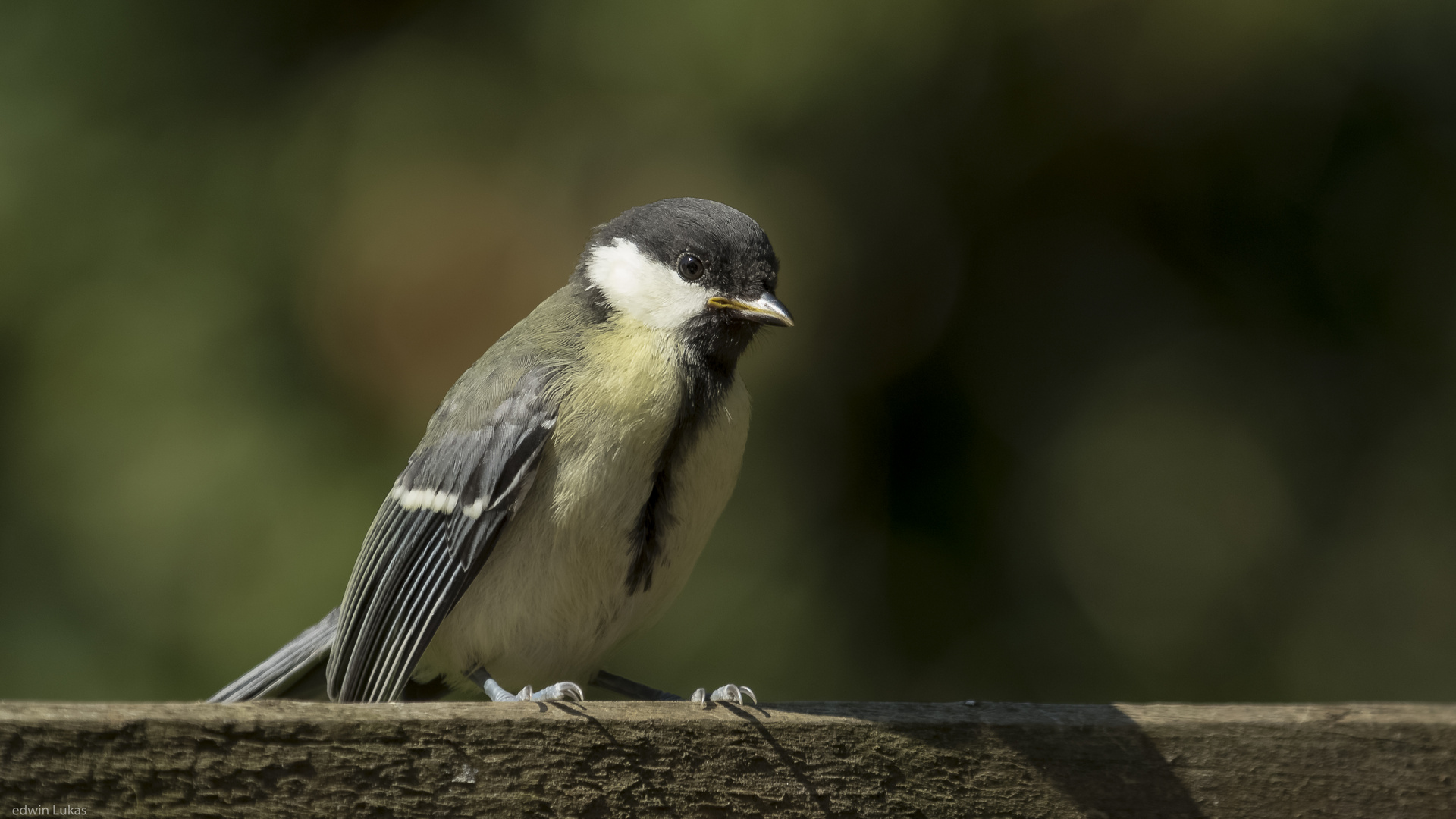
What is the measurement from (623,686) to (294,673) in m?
0.44

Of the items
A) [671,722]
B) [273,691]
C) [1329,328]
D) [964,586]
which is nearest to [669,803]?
[671,722]

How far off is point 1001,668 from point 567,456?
50.3 inches

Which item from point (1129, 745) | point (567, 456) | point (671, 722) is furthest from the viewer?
point (567, 456)

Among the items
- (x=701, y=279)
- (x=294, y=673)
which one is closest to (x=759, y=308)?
(x=701, y=279)

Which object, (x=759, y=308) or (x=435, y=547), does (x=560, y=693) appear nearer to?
(x=435, y=547)

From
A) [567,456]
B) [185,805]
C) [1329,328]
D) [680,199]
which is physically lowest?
[185,805]

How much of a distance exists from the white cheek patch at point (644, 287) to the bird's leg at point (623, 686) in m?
0.50

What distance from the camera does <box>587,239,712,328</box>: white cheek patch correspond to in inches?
57.2

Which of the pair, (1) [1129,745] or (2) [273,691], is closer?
(1) [1129,745]

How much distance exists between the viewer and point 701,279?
4.86ft

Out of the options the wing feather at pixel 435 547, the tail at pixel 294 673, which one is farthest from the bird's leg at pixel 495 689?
the tail at pixel 294 673

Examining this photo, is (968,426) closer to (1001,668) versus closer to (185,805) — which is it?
(1001,668)

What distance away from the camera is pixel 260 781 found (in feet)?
2.95

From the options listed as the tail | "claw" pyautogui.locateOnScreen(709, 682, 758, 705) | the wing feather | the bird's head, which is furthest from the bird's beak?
the tail
